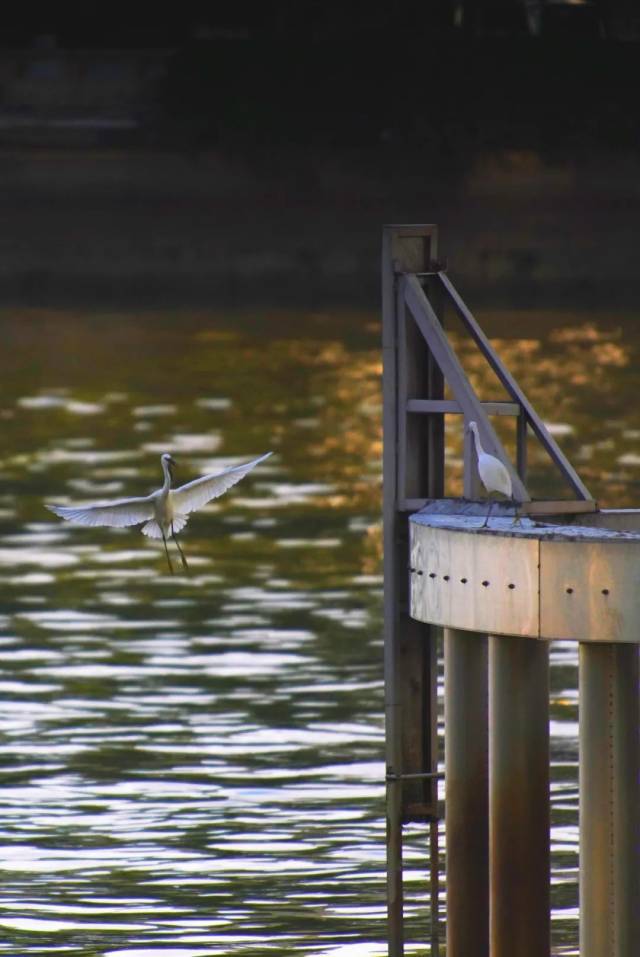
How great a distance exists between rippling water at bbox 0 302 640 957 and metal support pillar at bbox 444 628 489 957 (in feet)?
7.33

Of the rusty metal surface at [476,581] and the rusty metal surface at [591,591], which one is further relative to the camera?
the rusty metal surface at [476,581]

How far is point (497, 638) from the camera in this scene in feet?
49.6

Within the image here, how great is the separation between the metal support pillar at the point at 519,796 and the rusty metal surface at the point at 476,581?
20 centimetres

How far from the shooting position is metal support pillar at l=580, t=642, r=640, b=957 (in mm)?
14852

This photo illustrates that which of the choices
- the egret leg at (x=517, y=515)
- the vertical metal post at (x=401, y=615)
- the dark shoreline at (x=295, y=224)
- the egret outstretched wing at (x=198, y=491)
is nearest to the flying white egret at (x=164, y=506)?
the egret outstretched wing at (x=198, y=491)

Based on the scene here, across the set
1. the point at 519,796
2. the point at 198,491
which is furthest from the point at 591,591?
the point at 198,491

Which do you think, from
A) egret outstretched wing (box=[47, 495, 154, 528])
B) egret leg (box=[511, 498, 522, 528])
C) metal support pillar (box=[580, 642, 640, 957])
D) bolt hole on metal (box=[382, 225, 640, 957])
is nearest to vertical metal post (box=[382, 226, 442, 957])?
bolt hole on metal (box=[382, 225, 640, 957])

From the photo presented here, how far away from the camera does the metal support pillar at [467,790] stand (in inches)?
616

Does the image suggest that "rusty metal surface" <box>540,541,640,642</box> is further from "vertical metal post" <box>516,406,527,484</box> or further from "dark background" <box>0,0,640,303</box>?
"dark background" <box>0,0,640,303</box>

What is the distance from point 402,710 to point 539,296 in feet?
189

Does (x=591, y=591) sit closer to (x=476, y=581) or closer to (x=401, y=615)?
(x=476, y=581)

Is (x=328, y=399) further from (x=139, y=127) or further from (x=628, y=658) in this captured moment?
(x=628, y=658)

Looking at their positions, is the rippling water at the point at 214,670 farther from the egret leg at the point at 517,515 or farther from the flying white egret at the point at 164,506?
the egret leg at the point at 517,515

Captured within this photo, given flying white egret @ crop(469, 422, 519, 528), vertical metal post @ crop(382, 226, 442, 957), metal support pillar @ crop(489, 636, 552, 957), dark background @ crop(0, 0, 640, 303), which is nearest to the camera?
Result: metal support pillar @ crop(489, 636, 552, 957)
